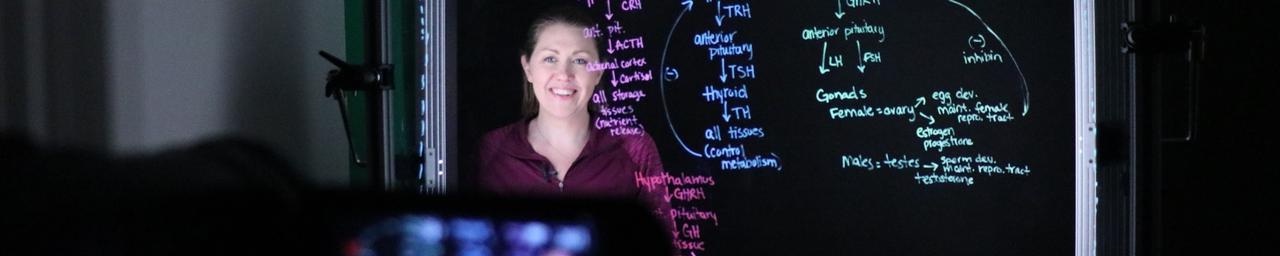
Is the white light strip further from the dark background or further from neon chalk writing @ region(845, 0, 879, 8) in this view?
neon chalk writing @ region(845, 0, 879, 8)

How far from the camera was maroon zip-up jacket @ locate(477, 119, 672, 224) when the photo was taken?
2560mm

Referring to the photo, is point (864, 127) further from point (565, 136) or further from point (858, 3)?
point (565, 136)

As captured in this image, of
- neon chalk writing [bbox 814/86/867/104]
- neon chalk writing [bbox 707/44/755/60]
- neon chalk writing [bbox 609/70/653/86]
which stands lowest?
neon chalk writing [bbox 814/86/867/104]

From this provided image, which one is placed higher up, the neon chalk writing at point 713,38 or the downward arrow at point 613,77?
the neon chalk writing at point 713,38

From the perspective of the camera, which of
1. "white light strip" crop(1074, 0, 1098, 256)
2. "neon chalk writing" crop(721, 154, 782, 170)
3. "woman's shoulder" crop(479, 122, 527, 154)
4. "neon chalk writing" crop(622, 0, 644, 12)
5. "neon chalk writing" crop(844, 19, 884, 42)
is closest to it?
"white light strip" crop(1074, 0, 1098, 256)

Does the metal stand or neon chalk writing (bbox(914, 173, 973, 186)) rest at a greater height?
the metal stand

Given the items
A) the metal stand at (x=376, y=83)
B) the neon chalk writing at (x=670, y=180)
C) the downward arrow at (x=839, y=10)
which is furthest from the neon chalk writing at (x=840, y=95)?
the metal stand at (x=376, y=83)

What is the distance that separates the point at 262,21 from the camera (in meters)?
3.31

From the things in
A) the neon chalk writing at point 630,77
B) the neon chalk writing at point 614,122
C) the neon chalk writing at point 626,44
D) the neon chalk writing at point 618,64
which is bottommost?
the neon chalk writing at point 614,122

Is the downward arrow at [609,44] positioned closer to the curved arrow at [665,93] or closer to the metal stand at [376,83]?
the curved arrow at [665,93]

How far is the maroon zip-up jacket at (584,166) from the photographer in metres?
2.56

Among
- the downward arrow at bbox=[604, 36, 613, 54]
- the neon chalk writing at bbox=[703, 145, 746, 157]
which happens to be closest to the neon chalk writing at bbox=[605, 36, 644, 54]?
the downward arrow at bbox=[604, 36, 613, 54]

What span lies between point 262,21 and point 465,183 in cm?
95

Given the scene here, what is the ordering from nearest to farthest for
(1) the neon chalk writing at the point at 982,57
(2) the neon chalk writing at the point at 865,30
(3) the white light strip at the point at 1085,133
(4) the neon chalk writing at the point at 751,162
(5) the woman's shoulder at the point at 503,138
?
(3) the white light strip at the point at 1085,133 < (1) the neon chalk writing at the point at 982,57 < (2) the neon chalk writing at the point at 865,30 < (4) the neon chalk writing at the point at 751,162 < (5) the woman's shoulder at the point at 503,138
